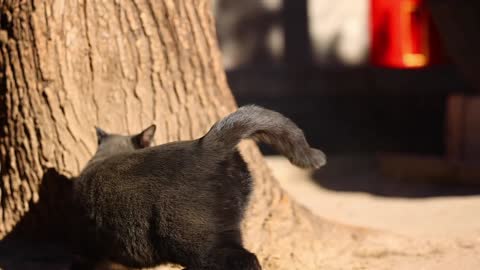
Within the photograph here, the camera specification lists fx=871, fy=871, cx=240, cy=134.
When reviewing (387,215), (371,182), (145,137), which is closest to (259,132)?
(145,137)

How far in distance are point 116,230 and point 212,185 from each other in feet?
1.85

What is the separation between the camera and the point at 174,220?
404 centimetres

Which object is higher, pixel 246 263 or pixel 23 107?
pixel 23 107

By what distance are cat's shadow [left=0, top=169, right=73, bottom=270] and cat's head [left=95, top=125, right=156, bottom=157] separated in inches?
15.2

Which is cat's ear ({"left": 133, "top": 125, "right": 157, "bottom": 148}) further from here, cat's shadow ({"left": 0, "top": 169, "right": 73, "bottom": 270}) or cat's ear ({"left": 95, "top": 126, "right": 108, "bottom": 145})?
cat's shadow ({"left": 0, "top": 169, "right": 73, "bottom": 270})

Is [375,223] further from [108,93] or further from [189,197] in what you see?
[189,197]

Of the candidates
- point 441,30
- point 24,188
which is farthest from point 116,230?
point 441,30

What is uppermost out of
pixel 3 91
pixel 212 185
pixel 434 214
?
pixel 3 91

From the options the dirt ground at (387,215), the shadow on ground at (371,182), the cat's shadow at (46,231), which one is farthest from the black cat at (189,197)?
the shadow on ground at (371,182)

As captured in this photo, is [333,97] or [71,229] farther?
[333,97]

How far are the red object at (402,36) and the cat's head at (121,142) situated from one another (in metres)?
5.33

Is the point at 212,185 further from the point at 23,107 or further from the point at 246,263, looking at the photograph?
the point at 23,107

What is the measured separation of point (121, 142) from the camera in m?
4.95

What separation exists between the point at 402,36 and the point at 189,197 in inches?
239
